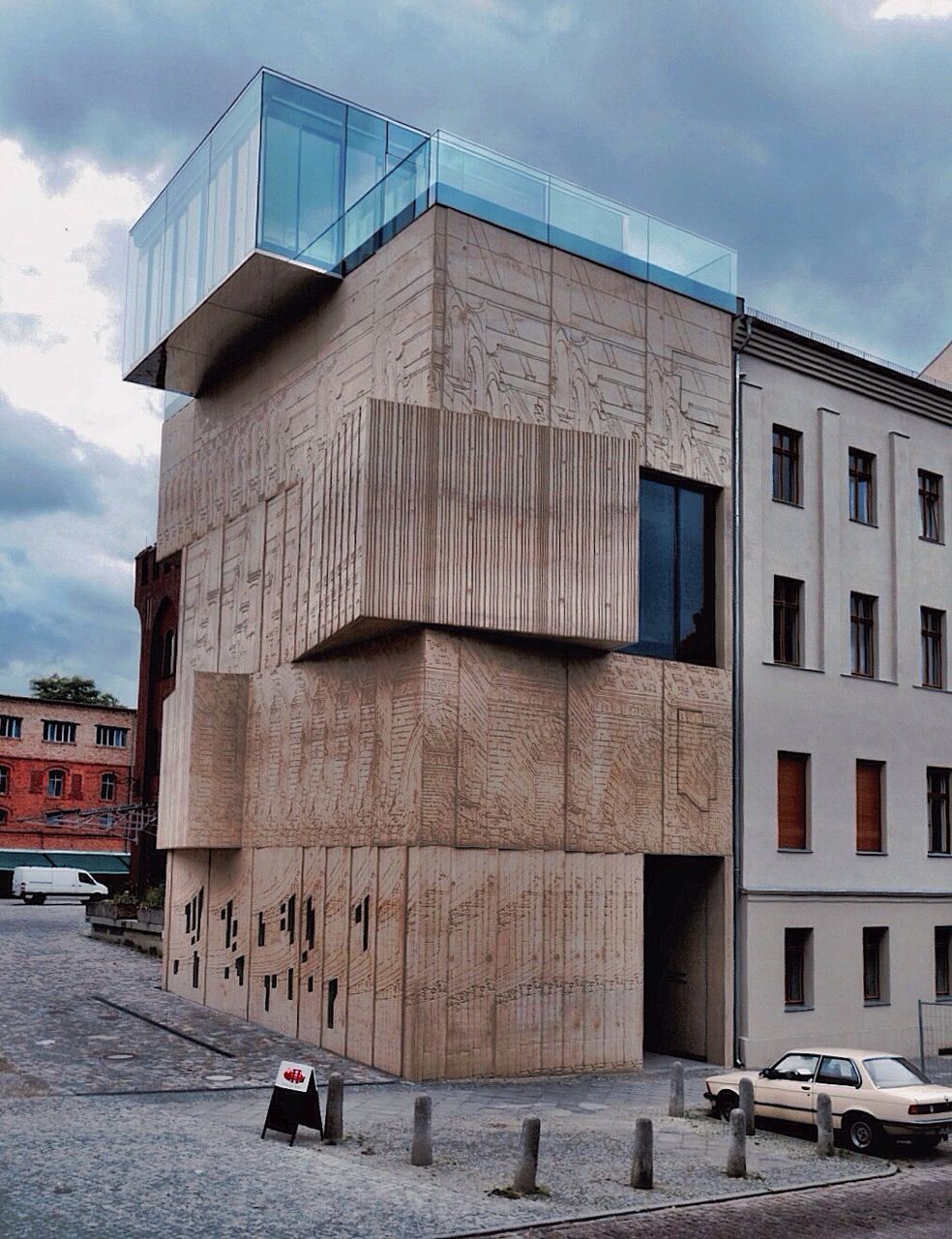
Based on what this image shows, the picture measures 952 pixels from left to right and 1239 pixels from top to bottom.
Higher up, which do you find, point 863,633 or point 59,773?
point 863,633

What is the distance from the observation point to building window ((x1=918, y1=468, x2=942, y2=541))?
30594mm

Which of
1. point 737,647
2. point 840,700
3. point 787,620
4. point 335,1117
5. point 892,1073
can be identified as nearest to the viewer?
point 335,1117

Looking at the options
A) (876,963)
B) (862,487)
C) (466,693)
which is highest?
(862,487)

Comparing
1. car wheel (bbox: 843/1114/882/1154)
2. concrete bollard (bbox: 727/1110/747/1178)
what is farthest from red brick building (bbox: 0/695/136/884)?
concrete bollard (bbox: 727/1110/747/1178)

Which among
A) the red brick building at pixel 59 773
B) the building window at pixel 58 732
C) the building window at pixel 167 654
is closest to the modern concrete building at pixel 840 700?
the building window at pixel 167 654

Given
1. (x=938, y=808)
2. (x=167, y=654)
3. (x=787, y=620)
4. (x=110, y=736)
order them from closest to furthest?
(x=787, y=620) → (x=938, y=808) → (x=167, y=654) → (x=110, y=736)

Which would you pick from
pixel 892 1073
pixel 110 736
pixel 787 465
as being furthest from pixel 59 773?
pixel 892 1073

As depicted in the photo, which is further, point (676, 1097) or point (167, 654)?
point (167, 654)

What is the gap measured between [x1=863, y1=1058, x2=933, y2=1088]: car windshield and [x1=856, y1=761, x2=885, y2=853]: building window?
9973 millimetres

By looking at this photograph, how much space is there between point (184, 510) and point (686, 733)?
13522mm

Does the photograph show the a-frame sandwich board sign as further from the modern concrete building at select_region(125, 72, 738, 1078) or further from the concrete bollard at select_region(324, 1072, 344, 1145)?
the modern concrete building at select_region(125, 72, 738, 1078)

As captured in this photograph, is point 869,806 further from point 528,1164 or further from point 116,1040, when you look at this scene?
point 528,1164

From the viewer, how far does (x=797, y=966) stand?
26.4m

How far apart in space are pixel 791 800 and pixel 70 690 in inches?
3137
